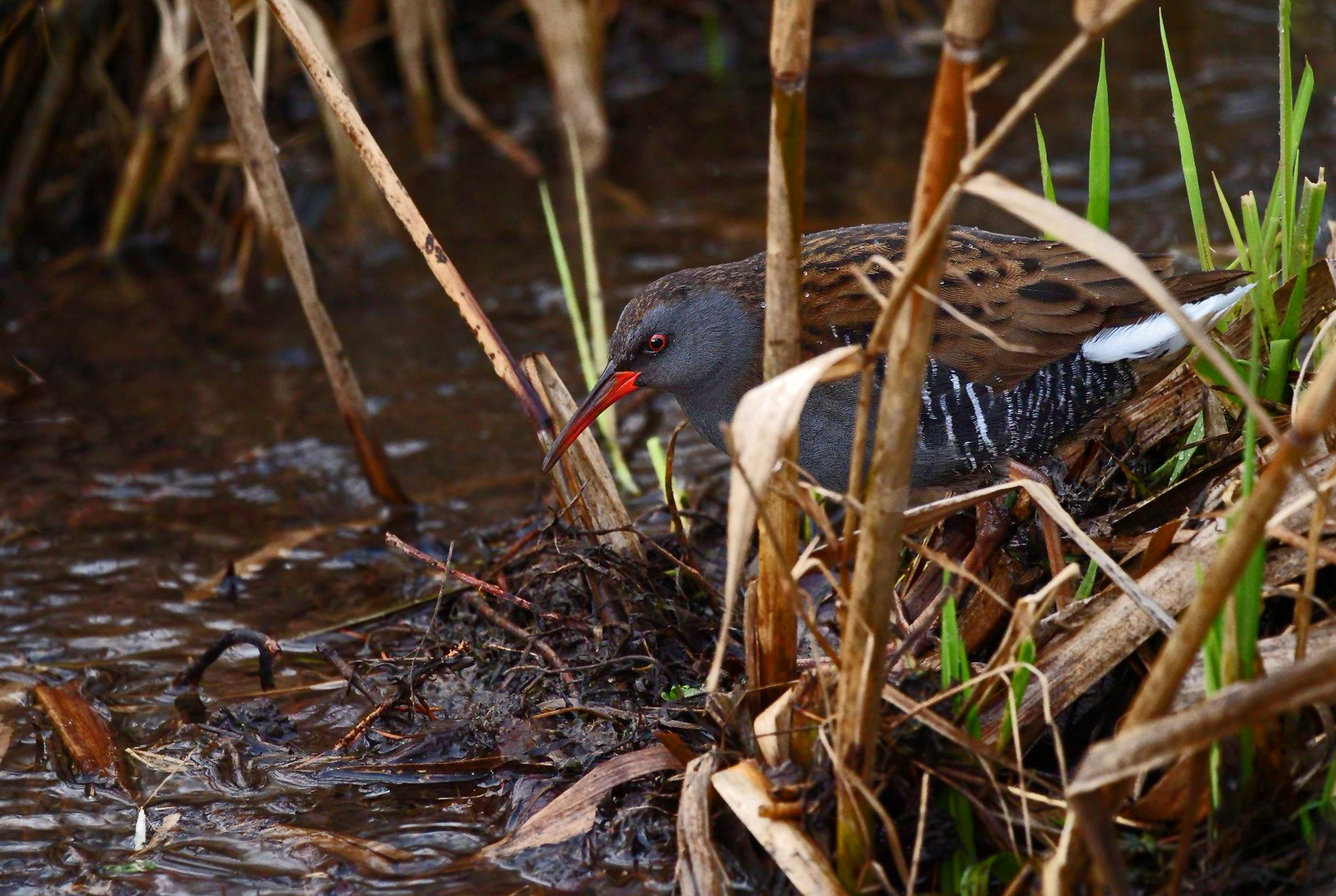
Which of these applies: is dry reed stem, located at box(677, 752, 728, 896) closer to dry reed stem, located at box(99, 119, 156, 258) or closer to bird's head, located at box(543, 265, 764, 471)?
bird's head, located at box(543, 265, 764, 471)

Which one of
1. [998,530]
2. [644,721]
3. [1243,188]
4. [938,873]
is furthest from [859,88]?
[938,873]

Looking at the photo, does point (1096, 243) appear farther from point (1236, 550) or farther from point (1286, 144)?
point (1286, 144)

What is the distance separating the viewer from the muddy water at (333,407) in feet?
8.68

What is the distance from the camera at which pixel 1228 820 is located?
2.02m

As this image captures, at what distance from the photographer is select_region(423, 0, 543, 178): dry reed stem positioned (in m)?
5.71

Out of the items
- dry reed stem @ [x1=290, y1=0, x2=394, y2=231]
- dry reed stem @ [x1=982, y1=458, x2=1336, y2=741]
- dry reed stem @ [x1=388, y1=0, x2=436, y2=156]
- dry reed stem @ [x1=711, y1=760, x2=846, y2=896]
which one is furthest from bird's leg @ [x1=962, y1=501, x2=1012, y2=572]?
dry reed stem @ [x1=388, y1=0, x2=436, y2=156]

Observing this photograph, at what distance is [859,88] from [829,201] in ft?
3.90

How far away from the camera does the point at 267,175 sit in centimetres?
337

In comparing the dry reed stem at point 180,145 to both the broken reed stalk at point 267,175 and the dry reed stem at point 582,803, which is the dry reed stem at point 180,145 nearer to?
the broken reed stalk at point 267,175

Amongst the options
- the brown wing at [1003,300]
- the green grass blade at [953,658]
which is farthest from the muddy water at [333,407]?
the brown wing at [1003,300]

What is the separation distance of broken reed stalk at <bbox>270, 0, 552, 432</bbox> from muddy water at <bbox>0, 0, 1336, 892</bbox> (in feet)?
2.63

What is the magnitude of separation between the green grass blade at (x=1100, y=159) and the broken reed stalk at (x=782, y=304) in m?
1.00

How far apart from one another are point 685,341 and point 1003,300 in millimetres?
659

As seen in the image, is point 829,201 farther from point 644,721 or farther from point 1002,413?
point 644,721
